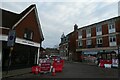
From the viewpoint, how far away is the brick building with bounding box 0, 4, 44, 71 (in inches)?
701

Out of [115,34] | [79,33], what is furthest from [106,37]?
[79,33]

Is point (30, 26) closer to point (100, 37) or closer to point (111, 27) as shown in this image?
point (111, 27)

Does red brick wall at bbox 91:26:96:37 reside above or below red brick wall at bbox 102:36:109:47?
above

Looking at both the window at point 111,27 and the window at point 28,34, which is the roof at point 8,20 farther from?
the window at point 111,27

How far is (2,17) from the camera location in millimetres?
18703

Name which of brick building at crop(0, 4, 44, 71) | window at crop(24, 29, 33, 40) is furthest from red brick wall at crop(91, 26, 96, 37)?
window at crop(24, 29, 33, 40)

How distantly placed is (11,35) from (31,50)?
8037mm

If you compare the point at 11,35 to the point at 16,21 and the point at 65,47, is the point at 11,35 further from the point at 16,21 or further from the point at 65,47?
the point at 65,47

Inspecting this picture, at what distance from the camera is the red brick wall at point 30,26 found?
1940 centimetres

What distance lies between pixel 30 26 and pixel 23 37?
8.05 ft

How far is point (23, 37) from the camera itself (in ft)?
65.6

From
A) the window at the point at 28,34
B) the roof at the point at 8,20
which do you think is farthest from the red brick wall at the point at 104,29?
the roof at the point at 8,20

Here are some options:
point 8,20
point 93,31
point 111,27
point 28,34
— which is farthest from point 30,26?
point 93,31

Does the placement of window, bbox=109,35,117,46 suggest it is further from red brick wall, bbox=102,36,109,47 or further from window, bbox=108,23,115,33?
window, bbox=108,23,115,33
